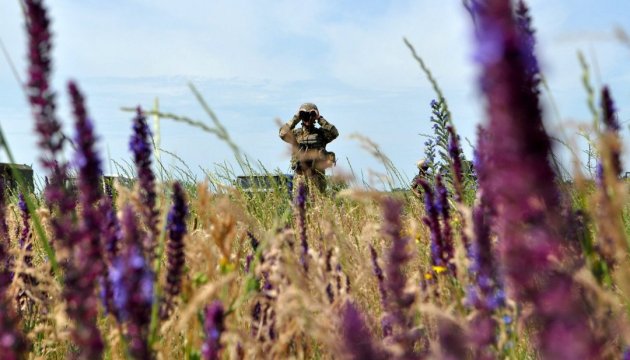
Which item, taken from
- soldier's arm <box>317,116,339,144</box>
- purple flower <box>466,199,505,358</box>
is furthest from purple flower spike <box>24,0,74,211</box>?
soldier's arm <box>317,116,339,144</box>

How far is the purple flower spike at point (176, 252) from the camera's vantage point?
5.30 feet

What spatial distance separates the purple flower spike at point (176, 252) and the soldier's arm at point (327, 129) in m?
12.3

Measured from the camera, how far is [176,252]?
1.62 metres

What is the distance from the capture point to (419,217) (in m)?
5.09

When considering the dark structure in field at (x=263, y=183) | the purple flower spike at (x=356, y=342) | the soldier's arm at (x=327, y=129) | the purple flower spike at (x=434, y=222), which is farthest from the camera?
the soldier's arm at (x=327, y=129)

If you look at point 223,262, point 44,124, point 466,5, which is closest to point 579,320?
point 466,5

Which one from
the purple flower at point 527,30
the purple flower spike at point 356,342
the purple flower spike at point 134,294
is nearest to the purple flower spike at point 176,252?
the purple flower spike at point 134,294

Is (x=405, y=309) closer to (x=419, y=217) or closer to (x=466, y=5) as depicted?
(x=466, y=5)

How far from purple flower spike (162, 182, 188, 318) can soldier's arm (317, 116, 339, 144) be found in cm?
1233

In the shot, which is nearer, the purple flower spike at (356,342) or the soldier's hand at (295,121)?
the purple flower spike at (356,342)

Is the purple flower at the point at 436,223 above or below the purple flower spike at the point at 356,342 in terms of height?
above

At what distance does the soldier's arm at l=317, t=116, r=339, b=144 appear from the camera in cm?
1396

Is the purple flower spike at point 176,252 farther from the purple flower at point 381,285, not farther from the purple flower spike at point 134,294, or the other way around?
the purple flower at point 381,285

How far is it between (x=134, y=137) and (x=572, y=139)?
115 cm
